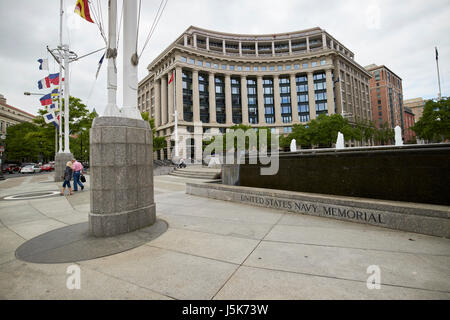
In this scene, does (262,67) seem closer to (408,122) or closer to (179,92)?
(179,92)

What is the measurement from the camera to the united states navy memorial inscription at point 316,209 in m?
4.91

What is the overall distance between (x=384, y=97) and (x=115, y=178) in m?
141

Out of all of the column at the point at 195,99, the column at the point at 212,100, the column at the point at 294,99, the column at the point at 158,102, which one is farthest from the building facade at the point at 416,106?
the column at the point at 158,102

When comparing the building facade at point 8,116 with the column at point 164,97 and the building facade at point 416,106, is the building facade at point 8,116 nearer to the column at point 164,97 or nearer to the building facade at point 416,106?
the column at point 164,97

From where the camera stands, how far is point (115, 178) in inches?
177

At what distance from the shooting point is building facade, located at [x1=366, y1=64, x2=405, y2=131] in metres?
108

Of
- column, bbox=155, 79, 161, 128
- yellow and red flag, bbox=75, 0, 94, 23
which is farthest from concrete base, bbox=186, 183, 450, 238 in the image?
column, bbox=155, 79, 161, 128

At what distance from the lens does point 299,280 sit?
2617 mm

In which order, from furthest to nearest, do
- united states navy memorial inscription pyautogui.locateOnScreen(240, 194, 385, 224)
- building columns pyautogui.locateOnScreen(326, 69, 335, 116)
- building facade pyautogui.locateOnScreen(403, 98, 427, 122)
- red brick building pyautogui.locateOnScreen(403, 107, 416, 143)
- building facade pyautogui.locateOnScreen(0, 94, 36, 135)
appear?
building facade pyautogui.locateOnScreen(403, 98, 427, 122), red brick building pyautogui.locateOnScreen(403, 107, 416, 143), building columns pyautogui.locateOnScreen(326, 69, 335, 116), building facade pyautogui.locateOnScreen(0, 94, 36, 135), united states navy memorial inscription pyautogui.locateOnScreen(240, 194, 385, 224)

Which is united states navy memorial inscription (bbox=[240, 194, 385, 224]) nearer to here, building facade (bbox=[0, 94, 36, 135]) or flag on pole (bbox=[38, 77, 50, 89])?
flag on pole (bbox=[38, 77, 50, 89])

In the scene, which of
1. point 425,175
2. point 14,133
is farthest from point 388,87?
point 14,133

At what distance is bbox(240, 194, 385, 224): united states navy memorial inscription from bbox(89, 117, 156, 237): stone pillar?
3999 mm
